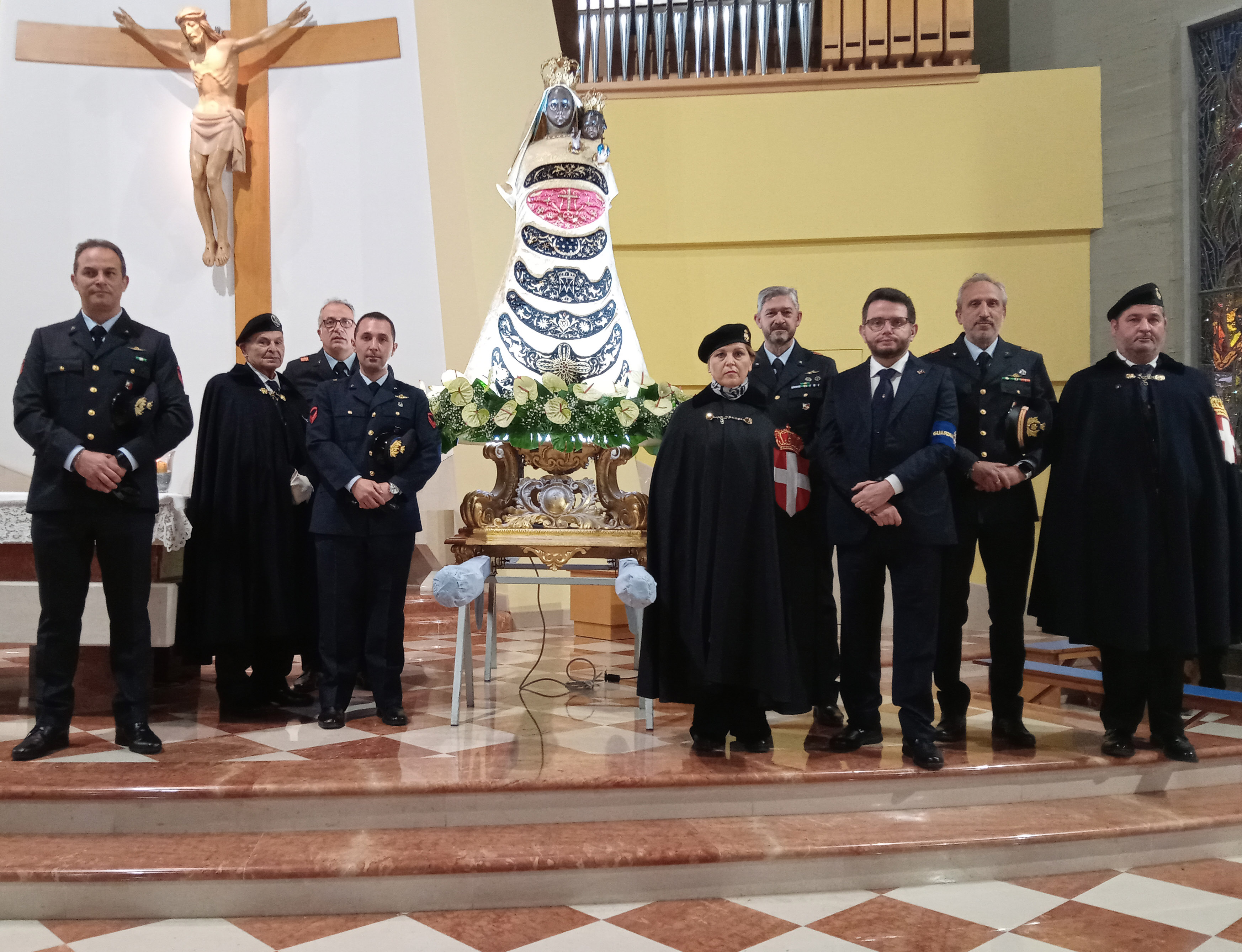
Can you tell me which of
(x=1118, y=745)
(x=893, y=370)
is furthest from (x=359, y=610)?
(x=1118, y=745)

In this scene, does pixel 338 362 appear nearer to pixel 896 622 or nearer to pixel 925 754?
pixel 896 622

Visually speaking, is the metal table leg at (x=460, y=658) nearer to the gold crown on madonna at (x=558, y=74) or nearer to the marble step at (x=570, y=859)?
the marble step at (x=570, y=859)

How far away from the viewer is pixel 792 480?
11.0 feet

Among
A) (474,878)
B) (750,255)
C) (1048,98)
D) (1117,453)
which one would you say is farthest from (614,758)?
(1048,98)

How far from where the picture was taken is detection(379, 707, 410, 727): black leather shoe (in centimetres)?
351

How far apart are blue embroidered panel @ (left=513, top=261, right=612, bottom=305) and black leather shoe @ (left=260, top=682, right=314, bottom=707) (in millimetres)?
1924

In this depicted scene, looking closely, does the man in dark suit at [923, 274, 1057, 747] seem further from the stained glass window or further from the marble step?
the stained glass window

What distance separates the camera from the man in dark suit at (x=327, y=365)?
3.93 metres

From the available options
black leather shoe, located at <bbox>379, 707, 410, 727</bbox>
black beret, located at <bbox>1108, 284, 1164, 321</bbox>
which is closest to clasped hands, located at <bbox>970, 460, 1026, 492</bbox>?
black beret, located at <bbox>1108, 284, 1164, 321</bbox>

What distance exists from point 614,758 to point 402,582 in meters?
1.08

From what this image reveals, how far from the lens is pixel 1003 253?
6.67 m

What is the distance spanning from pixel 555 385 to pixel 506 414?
0.73ft

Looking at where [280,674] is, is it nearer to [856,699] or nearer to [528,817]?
[528,817]

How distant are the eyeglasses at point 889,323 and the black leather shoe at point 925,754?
1316mm
